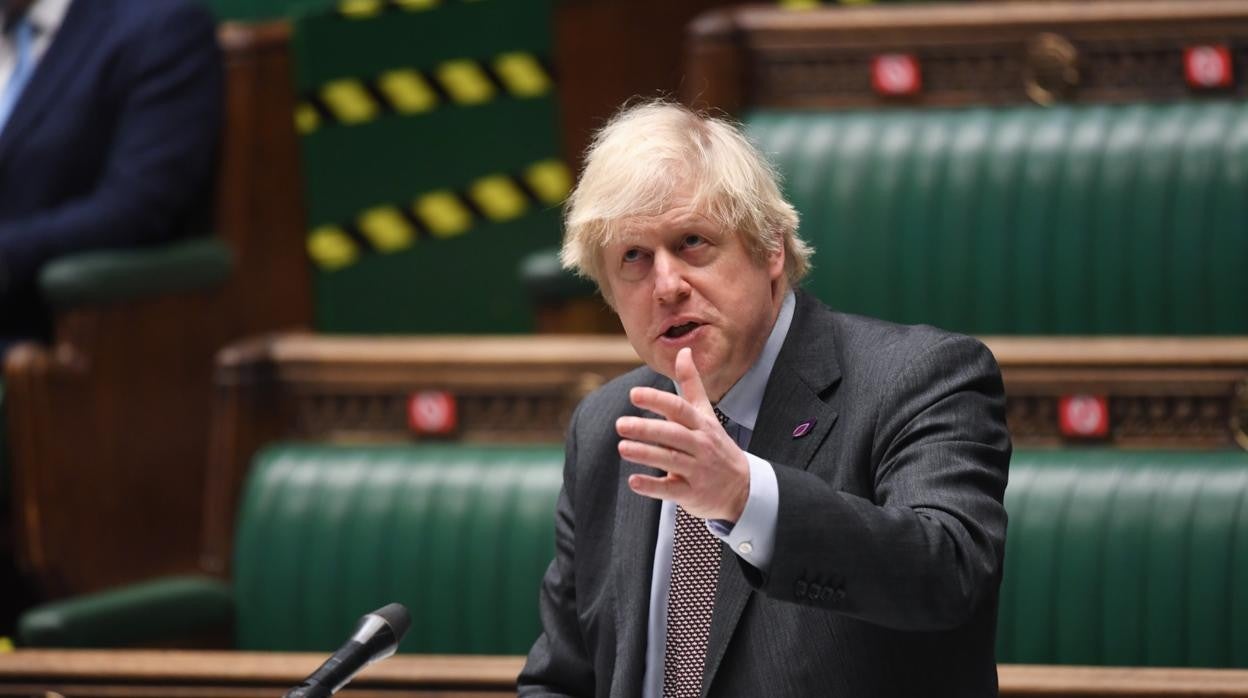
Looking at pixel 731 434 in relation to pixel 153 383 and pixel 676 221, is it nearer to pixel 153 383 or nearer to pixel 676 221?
pixel 676 221

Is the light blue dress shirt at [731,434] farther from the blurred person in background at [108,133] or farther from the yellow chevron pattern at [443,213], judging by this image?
the yellow chevron pattern at [443,213]

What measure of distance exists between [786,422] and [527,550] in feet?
2.42

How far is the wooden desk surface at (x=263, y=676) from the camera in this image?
1.26m

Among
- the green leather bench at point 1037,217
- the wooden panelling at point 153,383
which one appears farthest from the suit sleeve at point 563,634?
the wooden panelling at point 153,383

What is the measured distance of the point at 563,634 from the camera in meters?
1.10

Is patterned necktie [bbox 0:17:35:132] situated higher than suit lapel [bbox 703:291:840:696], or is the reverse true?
patterned necktie [bbox 0:17:35:132]

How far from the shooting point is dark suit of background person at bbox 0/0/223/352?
2021 mm

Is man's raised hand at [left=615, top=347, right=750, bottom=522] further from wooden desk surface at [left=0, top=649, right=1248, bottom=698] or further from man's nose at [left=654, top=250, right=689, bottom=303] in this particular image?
wooden desk surface at [left=0, top=649, right=1248, bottom=698]

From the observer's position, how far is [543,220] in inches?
95.0

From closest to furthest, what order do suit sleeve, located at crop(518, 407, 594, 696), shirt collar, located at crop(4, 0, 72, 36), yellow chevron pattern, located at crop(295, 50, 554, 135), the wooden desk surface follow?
suit sleeve, located at crop(518, 407, 594, 696) → the wooden desk surface → shirt collar, located at crop(4, 0, 72, 36) → yellow chevron pattern, located at crop(295, 50, 554, 135)

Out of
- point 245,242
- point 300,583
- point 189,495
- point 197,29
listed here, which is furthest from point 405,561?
point 197,29

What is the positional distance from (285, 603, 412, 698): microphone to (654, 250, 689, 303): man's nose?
0.21 m

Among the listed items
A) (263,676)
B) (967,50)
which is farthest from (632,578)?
(967,50)

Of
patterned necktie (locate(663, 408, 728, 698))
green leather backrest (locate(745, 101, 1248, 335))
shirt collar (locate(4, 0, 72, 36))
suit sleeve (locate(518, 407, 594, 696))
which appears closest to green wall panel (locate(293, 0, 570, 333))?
shirt collar (locate(4, 0, 72, 36))
